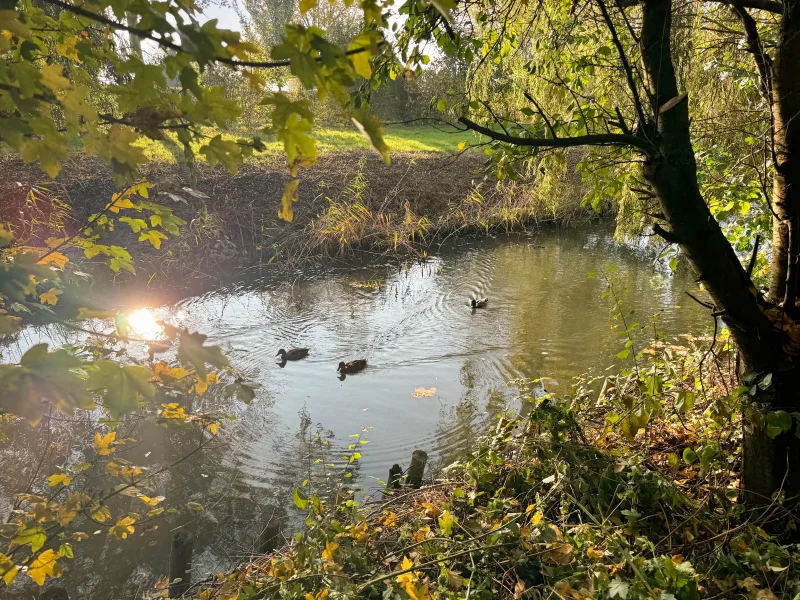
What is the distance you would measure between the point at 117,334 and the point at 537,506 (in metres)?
1.94

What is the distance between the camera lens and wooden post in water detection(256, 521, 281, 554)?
10.1ft

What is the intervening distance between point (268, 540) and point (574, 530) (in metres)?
1.89

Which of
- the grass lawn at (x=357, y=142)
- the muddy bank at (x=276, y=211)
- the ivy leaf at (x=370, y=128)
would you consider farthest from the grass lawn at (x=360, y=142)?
the ivy leaf at (x=370, y=128)

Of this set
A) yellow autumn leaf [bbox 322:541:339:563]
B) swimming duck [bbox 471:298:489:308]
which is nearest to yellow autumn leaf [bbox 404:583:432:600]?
yellow autumn leaf [bbox 322:541:339:563]

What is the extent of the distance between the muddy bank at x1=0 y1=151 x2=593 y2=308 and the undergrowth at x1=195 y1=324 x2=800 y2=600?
6955mm

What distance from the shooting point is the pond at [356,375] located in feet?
12.1

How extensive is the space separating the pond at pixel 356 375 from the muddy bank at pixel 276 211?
90cm

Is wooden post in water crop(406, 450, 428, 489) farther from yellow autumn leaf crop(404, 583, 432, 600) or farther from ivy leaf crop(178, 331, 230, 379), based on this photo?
ivy leaf crop(178, 331, 230, 379)

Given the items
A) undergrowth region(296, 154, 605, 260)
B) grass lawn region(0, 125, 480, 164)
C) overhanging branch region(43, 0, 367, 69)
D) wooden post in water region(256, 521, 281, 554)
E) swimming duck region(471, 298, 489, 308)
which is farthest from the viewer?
grass lawn region(0, 125, 480, 164)

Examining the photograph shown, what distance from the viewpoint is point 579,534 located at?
2033 millimetres

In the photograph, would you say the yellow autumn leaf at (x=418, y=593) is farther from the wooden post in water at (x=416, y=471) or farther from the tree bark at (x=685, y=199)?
the wooden post in water at (x=416, y=471)

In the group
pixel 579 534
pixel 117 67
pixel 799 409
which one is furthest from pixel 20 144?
pixel 799 409

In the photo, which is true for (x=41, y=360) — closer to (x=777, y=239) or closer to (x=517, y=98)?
(x=777, y=239)

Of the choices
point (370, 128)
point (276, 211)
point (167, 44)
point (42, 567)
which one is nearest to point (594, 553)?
point (370, 128)
